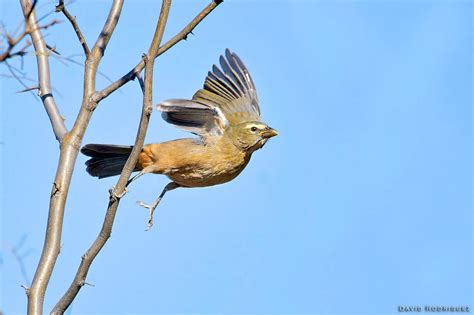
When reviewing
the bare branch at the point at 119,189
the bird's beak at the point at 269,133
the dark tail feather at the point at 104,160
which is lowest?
the bare branch at the point at 119,189

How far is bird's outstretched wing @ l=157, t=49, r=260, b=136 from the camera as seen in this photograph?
252 inches

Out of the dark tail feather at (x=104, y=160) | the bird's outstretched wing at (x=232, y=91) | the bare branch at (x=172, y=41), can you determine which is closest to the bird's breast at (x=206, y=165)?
the bird's outstretched wing at (x=232, y=91)

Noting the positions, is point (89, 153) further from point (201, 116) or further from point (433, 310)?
point (433, 310)

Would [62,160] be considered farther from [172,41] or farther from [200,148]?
[200,148]

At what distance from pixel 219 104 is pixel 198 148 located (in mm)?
848

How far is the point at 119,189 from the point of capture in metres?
4.04

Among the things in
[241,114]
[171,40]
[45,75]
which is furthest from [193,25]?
[241,114]

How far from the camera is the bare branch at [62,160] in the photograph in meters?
3.76

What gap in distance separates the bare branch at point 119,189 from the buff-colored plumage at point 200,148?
6.07 feet

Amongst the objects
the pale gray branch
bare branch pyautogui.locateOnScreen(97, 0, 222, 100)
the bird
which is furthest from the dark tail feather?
bare branch pyautogui.locateOnScreen(97, 0, 222, 100)

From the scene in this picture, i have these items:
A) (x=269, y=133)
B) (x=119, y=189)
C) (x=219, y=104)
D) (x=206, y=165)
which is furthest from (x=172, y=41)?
(x=219, y=104)

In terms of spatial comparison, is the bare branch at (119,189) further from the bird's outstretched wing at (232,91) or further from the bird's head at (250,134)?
the bird's outstretched wing at (232,91)

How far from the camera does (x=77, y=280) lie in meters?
3.80

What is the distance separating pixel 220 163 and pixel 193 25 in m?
2.27
